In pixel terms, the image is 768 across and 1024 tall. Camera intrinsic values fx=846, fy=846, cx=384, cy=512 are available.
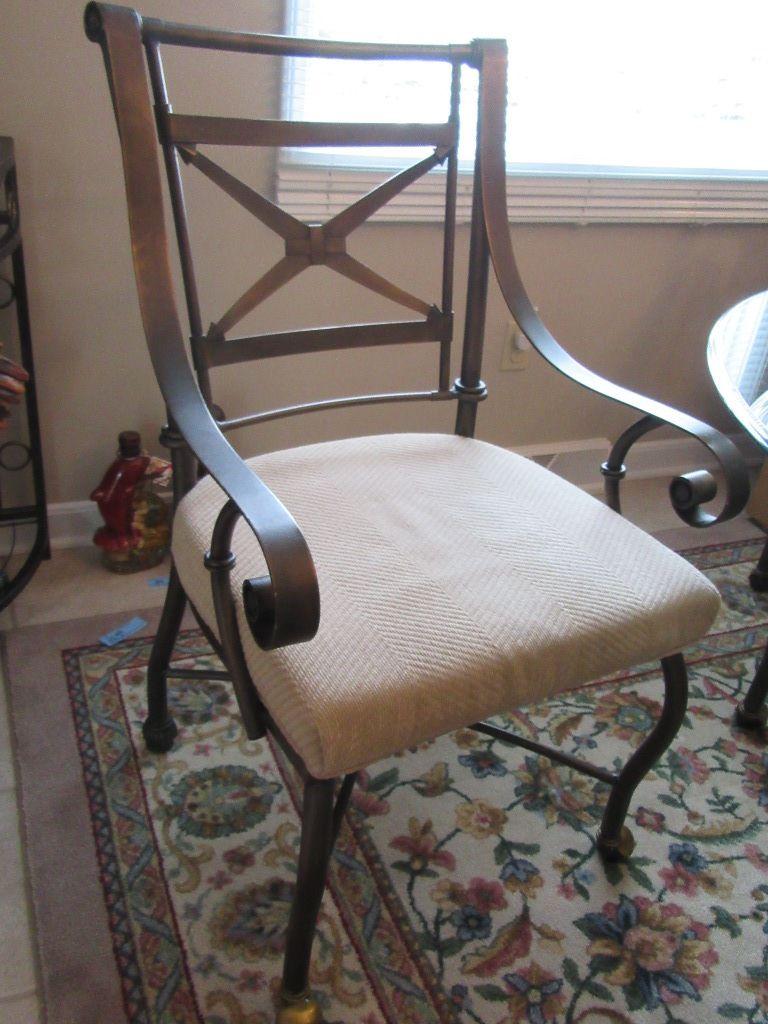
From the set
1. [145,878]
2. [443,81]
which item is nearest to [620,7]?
[443,81]

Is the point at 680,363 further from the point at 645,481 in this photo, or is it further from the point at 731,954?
the point at 731,954

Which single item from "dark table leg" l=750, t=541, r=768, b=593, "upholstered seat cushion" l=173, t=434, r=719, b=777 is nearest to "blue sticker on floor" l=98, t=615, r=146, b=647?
"upholstered seat cushion" l=173, t=434, r=719, b=777

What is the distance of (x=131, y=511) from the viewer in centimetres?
158

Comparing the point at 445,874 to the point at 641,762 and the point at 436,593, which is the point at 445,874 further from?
the point at 436,593

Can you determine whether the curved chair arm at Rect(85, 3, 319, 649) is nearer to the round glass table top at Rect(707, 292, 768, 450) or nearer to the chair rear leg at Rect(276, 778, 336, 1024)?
the chair rear leg at Rect(276, 778, 336, 1024)

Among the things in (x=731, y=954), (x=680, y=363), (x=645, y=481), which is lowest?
(x=731, y=954)

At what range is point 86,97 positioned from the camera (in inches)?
52.2

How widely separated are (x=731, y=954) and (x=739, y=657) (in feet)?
2.04

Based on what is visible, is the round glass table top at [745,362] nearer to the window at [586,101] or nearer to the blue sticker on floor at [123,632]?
the window at [586,101]

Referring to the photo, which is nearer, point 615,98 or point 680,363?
point 615,98

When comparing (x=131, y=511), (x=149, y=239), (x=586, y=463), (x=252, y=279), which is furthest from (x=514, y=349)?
(x=149, y=239)

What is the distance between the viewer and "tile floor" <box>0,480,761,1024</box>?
3.04 ft

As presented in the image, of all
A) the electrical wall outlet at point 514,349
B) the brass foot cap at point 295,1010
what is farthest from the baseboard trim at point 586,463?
the brass foot cap at point 295,1010

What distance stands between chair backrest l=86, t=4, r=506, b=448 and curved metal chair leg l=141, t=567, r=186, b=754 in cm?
24
